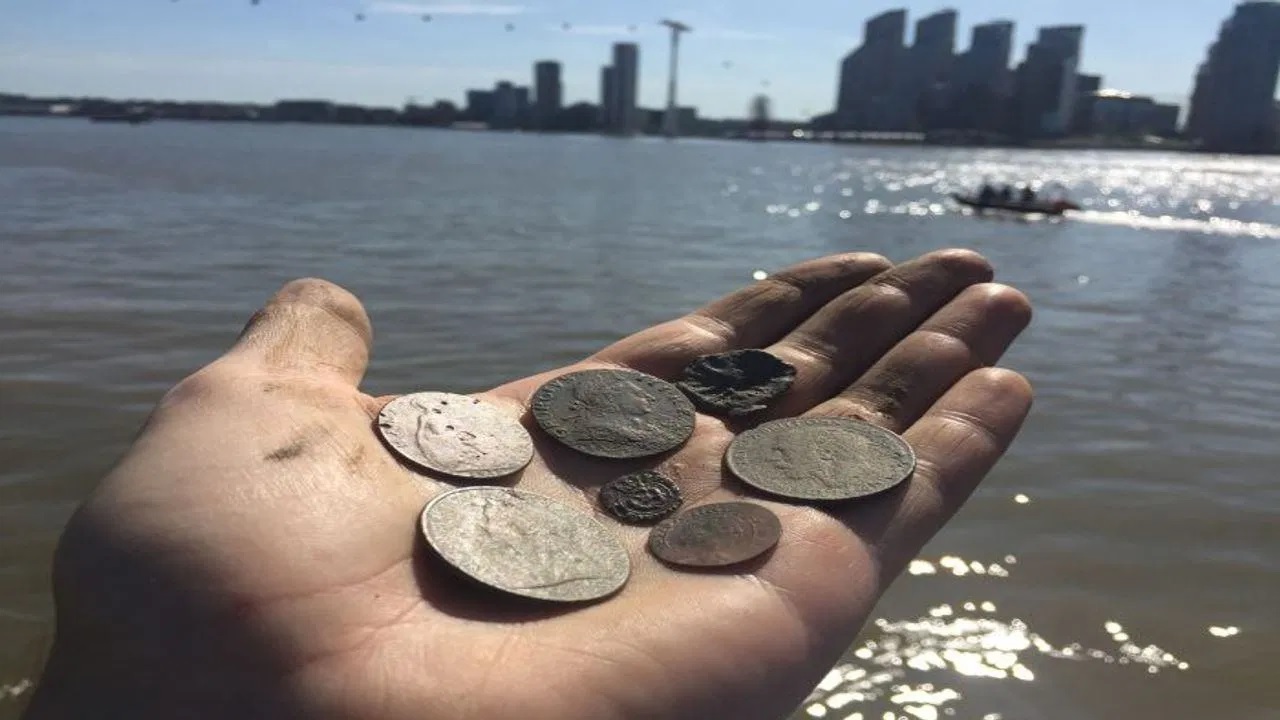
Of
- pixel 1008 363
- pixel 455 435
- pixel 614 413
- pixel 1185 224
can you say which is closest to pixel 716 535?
pixel 614 413

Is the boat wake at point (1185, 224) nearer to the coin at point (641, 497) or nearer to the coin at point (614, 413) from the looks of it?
the coin at point (614, 413)

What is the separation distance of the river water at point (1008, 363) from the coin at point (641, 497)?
1.97 m

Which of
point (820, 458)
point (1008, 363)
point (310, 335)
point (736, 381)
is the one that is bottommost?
point (1008, 363)

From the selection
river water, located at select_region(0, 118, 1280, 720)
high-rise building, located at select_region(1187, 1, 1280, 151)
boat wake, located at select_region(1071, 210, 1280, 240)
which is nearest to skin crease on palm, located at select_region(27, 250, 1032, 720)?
river water, located at select_region(0, 118, 1280, 720)

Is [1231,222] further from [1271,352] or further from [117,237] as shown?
[117,237]

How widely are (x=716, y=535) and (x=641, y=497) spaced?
1.74 ft

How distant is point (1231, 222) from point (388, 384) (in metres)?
46.6

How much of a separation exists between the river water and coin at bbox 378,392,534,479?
2459 millimetres

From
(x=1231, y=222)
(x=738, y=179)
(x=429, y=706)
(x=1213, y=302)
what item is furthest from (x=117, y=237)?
(x=738, y=179)

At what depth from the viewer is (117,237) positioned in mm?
22719

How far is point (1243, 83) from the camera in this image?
16800cm

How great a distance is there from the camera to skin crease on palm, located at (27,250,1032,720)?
8.70ft

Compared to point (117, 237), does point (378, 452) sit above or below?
above

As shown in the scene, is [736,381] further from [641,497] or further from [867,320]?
[641,497]
